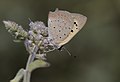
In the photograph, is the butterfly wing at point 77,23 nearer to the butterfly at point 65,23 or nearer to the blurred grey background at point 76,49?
the butterfly at point 65,23

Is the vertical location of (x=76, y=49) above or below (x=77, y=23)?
above

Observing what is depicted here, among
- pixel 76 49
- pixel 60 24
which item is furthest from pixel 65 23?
pixel 76 49

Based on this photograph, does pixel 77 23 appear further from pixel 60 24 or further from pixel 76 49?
pixel 76 49

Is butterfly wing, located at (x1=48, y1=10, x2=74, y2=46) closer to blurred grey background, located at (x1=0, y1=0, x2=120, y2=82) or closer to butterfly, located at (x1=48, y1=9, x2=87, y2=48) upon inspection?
butterfly, located at (x1=48, y1=9, x2=87, y2=48)

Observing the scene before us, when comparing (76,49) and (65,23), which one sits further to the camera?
(76,49)

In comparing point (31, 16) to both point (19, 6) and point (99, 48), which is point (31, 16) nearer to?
point (19, 6)

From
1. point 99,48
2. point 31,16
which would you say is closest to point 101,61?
point 99,48
